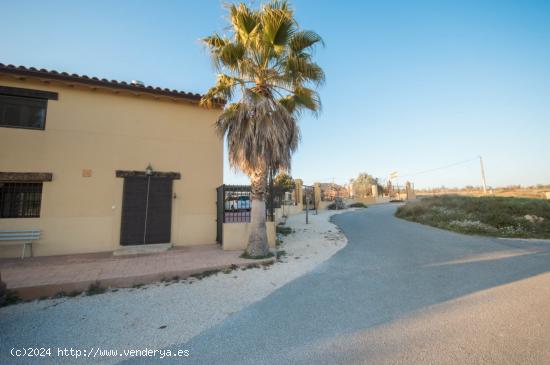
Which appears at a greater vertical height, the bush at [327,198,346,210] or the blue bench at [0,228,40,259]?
the bush at [327,198,346,210]

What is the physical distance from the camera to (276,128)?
712 cm

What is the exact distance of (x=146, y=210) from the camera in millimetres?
8734

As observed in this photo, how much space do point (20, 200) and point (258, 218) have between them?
25.6 feet

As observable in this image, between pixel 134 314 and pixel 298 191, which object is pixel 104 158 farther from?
pixel 298 191

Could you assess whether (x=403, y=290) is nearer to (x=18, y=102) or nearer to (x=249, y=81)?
(x=249, y=81)

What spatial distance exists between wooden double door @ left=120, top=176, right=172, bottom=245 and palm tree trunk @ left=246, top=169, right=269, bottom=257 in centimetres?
353

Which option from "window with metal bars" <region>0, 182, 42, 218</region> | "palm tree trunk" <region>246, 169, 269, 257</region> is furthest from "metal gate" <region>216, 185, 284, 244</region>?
"window with metal bars" <region>0, 182, 42, 218</region>

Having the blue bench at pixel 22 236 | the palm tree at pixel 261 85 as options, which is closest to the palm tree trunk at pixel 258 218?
the palm tree at pixel 261 85

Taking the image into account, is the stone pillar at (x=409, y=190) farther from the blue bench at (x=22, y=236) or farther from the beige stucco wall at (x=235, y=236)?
the blue bench at (x=22, y=236)

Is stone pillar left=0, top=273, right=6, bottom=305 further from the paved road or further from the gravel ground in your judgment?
the paved road

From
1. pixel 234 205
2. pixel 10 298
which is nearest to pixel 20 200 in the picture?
pixel 10 298

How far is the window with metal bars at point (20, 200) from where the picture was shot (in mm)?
7602

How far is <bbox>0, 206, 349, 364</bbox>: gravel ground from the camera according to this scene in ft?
10.7

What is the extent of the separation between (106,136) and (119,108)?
1.15 m
